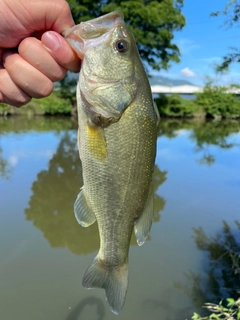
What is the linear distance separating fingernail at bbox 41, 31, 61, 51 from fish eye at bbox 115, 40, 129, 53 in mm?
292

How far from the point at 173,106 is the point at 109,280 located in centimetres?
2784

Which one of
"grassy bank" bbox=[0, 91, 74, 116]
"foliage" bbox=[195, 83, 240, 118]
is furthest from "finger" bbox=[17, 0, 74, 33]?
"foliage" bbox=[195, 83, 240, 118]

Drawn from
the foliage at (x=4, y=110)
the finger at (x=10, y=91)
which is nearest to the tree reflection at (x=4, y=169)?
the finger at (x=10, y=91)

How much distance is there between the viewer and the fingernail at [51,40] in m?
1.68

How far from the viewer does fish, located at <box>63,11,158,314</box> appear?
1.68 m

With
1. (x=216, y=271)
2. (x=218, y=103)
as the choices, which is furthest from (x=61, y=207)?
(x=218, y=103)

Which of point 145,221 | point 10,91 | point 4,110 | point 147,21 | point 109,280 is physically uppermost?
point 10,91

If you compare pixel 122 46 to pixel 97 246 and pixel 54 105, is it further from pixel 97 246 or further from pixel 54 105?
pixel 54 105

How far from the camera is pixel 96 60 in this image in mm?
1712

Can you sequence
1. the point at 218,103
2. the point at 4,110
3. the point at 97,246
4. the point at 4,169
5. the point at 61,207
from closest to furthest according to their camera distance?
1. the point at 97,246
2. the point at 61,207
3. the point at 4,169
4. the point at 4,110
5. the point at 218,103

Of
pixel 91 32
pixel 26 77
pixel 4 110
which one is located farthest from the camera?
pixel 4 110

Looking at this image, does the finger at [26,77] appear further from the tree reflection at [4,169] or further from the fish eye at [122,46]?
the tree reflection at [4,169]

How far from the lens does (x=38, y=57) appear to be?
174cm

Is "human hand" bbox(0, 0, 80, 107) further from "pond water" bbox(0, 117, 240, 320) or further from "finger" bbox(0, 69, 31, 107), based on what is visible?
"pond water" bbox(0, 117, 240, 320)
